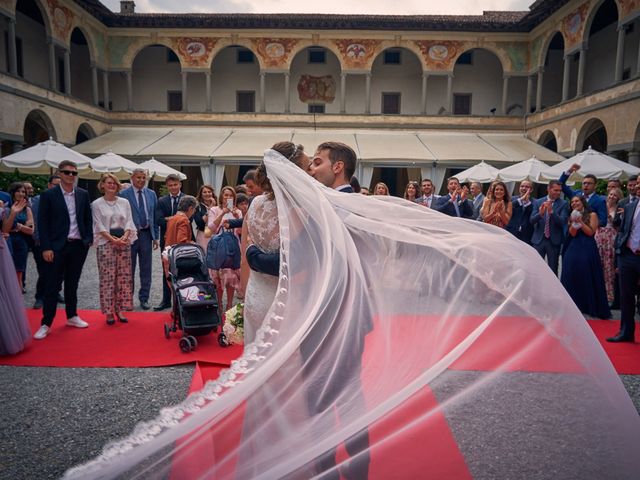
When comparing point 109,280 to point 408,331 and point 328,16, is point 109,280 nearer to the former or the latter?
point 408,331

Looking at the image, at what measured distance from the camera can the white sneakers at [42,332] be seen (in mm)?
4907

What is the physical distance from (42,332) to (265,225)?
13.1ft

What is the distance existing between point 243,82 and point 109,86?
299 inches

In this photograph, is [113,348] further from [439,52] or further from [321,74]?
[321,74]

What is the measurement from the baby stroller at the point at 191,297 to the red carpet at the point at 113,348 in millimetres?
129

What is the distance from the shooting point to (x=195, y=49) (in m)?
23.5

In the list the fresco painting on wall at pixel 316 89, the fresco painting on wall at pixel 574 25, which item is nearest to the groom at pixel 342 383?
the fresco painting on wall at pixel 574 25

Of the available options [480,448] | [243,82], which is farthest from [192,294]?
[243,82]

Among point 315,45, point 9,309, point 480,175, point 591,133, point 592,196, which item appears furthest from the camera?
point 315,45

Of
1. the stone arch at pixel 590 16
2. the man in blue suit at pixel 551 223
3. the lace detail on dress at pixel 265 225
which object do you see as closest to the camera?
the lace detail on dress at pixel 265 225

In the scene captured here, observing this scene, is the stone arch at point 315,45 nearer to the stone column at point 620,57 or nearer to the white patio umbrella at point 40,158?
the stone column at point 620,57

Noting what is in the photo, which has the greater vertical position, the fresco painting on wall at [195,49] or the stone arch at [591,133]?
the fresco painting on wall at [195,49]

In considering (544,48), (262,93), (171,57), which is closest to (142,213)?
(262,93)

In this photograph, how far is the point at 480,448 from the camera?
259 cm
